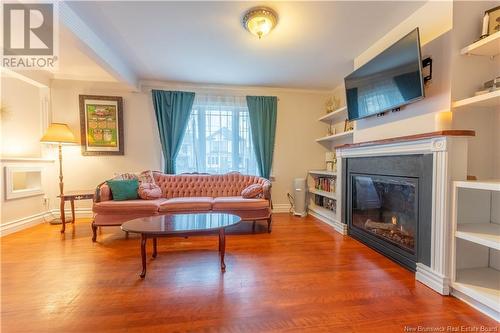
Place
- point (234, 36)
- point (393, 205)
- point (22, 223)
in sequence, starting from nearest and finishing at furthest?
point (393, 205) → point (234, 36) → point (22, 223)

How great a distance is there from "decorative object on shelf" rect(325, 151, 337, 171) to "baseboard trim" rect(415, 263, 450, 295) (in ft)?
7.85

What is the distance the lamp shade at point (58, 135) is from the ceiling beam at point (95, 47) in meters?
1.22

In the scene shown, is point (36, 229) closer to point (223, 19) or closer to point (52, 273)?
point (52, 273)

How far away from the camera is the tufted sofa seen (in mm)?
3148

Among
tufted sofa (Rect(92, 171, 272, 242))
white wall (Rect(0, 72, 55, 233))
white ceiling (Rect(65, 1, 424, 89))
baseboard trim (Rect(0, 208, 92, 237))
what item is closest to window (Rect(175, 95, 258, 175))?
tufted sofa (Rect(92, 171, 272, 242))

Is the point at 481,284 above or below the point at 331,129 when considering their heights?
below

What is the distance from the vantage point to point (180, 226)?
2.22m

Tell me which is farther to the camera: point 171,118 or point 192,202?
point 171,118

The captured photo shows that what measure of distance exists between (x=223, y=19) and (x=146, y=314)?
8.64 ft

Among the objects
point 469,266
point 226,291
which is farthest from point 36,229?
point 469,266

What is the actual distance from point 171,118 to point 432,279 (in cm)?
408

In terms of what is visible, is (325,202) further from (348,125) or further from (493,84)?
(493,84)

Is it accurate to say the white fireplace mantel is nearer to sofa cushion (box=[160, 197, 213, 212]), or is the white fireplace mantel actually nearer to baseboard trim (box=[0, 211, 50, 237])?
sofa cushion (box=[160, 197, 213, 212])

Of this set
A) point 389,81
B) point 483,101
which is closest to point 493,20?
point 483,101
